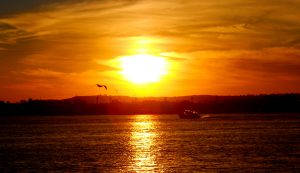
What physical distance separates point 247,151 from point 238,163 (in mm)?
21251

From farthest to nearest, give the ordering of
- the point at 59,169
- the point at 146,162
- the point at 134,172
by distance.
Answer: the point at 146,162
the point at 59,169
the point at 134,172

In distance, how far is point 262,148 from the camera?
103562 mm

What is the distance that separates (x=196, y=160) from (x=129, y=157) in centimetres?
1331

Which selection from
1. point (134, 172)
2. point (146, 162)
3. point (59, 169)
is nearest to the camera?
point (134, 172)

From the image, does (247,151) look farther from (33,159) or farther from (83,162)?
(33,159)

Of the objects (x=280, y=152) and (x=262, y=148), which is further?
(x=262, y=148)

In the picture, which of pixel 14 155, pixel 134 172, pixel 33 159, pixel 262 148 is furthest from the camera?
pixel 262 148

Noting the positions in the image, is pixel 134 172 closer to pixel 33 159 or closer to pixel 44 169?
pixel 44 169

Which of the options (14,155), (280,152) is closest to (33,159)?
(14,155)

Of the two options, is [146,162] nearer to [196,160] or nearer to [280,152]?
[196,160]

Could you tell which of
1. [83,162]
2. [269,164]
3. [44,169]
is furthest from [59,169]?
[269,164]

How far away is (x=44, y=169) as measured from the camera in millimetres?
74938

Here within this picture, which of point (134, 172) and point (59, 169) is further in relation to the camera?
point (59, 169)

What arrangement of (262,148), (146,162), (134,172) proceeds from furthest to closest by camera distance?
1. (262,148)
2. (146,162)
3. (134,172)
